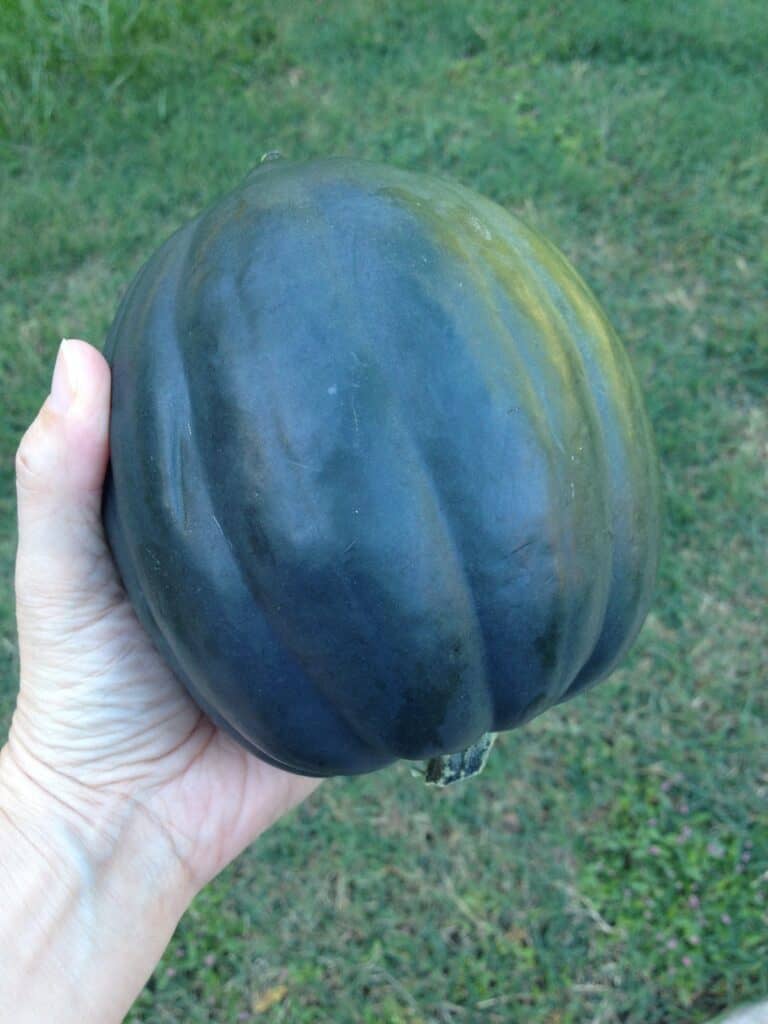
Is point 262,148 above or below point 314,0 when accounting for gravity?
below

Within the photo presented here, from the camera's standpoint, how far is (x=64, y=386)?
2064mm

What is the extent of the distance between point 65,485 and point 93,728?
2.08ft

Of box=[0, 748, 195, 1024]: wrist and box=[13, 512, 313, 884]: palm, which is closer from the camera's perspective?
box=[0, 748, 195, 1024]: wrist

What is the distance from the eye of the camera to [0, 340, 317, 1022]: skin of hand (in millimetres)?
2141

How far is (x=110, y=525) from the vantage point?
2.19m

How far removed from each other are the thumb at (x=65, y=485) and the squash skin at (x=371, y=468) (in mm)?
107

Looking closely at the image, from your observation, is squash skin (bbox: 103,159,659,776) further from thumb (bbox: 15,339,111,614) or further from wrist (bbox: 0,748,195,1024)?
wrist (bbox: 0,748,195,1024)

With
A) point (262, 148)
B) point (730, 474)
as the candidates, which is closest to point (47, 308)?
point (262, 148)

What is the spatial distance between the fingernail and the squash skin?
0.13 metres

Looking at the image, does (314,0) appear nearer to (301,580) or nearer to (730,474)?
(730,474)

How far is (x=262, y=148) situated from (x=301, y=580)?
3269 millimetres

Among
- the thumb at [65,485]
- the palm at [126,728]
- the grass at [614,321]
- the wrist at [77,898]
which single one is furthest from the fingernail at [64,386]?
the grass at [614,321]

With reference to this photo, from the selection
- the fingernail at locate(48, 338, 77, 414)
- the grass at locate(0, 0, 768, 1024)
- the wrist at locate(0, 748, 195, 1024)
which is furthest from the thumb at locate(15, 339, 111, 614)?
the grass at locate(0, 0, 768, 1024)

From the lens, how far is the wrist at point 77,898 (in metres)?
2.13
